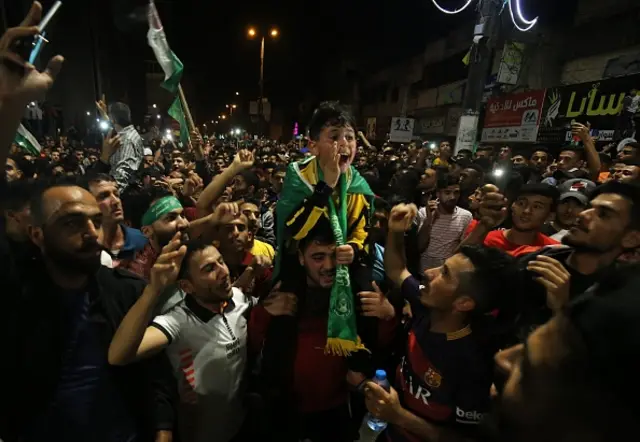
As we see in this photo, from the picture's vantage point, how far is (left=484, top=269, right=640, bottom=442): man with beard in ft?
2.10

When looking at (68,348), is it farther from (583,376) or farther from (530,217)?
(530,217)

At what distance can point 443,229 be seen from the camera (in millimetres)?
4324

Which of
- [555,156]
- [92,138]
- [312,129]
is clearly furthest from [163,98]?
[312,129]

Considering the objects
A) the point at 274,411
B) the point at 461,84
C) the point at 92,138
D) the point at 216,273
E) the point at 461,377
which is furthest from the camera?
the point at 461,84

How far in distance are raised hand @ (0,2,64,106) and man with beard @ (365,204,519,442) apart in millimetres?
2116

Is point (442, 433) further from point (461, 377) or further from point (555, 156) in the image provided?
point (555, 156)

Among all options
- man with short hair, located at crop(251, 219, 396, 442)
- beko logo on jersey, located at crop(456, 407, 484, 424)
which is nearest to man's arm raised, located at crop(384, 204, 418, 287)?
man with short hair, located at crop(251, 219, 396, 442)

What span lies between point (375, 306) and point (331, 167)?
1007 millimetres

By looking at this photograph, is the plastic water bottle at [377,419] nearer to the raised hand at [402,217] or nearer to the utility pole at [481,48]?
the raised hand at [402,217]

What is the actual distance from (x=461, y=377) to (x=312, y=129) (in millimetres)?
1882

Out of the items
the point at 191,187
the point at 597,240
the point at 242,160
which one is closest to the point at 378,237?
the point at 242,160

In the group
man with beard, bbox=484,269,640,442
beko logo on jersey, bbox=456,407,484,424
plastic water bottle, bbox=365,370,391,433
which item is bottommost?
plastic water bottle, bbox=365,370,391,433

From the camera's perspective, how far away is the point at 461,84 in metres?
21.6

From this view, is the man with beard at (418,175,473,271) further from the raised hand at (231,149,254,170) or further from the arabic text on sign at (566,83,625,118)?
the arabic text on sign at (566,83,625,118)
